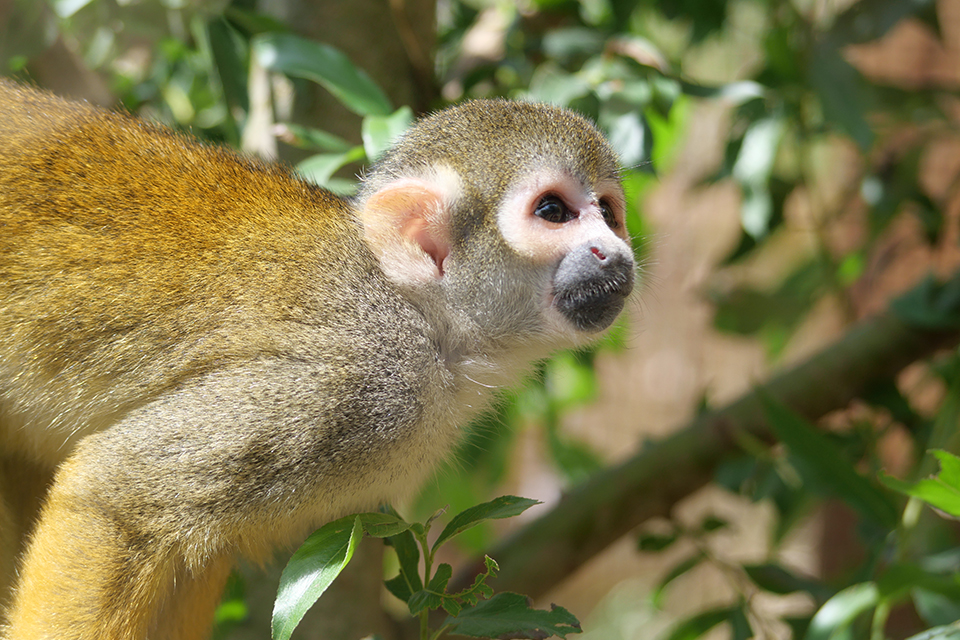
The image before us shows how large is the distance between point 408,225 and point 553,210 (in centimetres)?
34

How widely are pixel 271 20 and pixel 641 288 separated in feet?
4.16

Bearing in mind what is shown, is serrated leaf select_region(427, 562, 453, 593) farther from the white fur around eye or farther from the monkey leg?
the white fur around eye

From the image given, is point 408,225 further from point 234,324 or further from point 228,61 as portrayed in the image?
point 228,61

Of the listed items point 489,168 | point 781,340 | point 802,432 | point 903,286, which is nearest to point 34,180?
point 489,168

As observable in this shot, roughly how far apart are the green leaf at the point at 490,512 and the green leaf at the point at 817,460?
135 centimetres

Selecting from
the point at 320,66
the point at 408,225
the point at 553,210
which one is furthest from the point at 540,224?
the point at 320,66

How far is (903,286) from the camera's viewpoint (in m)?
4.96

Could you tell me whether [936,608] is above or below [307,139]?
below

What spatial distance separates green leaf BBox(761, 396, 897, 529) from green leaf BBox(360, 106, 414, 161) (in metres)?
1.33

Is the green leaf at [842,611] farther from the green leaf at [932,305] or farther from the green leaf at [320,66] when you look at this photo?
the green leaf at [320,66]

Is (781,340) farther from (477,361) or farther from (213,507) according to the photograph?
(213,507)

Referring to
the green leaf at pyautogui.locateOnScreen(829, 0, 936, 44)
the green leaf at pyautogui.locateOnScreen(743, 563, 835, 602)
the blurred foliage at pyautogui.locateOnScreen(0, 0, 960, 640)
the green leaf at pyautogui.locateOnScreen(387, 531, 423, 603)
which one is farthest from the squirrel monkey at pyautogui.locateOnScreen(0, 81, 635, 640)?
the green leaf at pyautogui.locateOnScreen(829, 0, 936, 44)

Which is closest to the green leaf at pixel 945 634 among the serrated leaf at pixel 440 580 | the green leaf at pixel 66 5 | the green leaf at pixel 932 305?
the serrated leaf at pixel 440 580

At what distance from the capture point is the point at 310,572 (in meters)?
1.39
